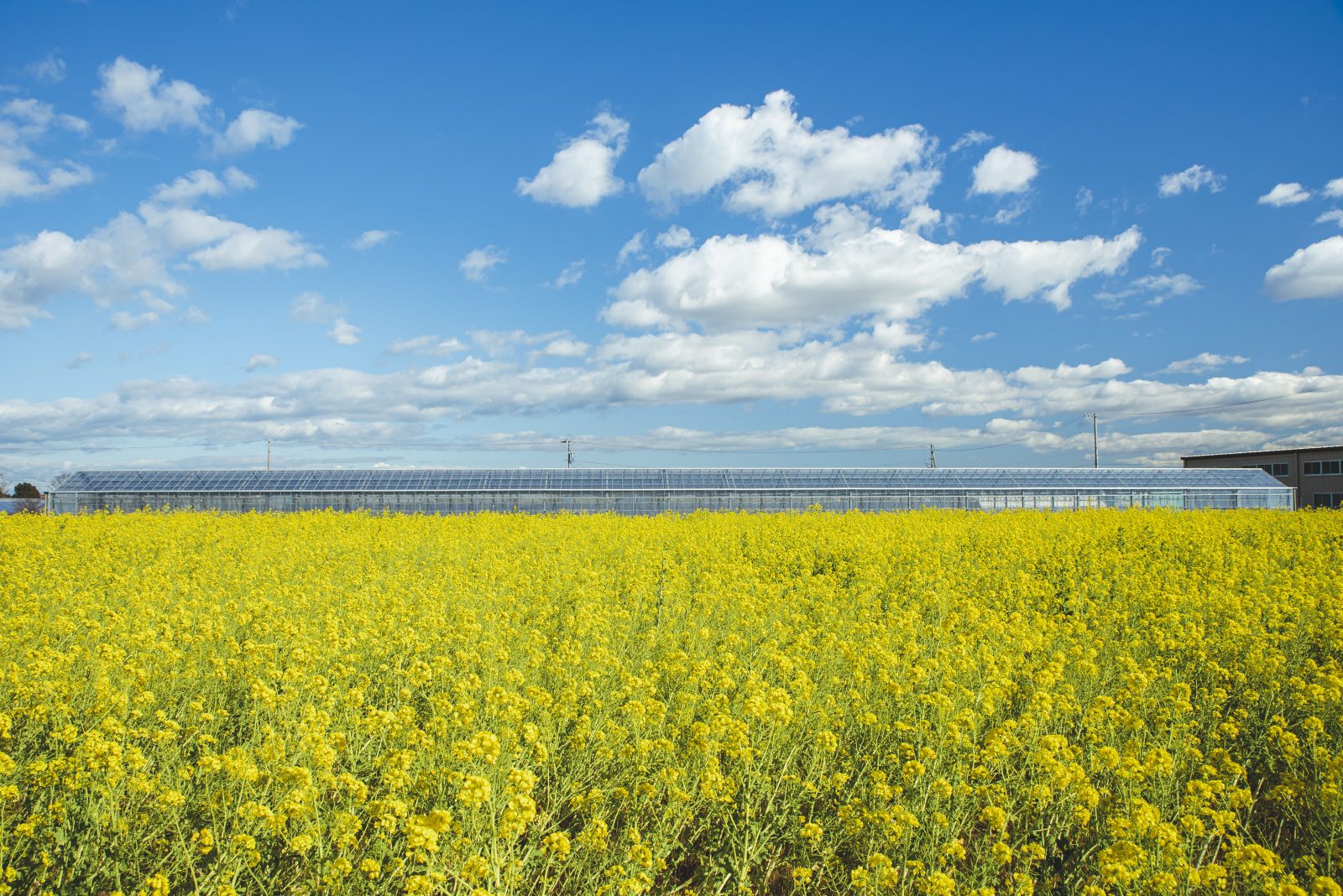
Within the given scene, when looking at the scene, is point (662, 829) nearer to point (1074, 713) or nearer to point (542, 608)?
point (1074, 713)

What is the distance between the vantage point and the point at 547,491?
34938 millimetres

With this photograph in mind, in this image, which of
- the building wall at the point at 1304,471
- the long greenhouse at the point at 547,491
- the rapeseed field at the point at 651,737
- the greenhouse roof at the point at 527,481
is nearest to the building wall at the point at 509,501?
the long greenhouse at the point at 547,491

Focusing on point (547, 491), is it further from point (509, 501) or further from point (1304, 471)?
point (1304, 471)

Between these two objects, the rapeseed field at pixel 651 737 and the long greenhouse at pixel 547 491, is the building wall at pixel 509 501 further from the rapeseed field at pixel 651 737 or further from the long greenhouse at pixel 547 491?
the rapeseed field at pixel 651 737

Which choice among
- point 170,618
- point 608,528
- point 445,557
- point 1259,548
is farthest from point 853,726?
point 1259,548

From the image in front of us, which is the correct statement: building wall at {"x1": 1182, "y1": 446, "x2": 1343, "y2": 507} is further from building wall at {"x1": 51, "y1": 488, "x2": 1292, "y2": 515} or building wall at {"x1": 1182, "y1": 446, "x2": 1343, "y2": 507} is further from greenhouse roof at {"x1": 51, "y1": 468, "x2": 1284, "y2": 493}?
building wall at {"x1": 51, "y1": 488, "x2": 1292, "y2": 515}

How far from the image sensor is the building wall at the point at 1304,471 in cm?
5482

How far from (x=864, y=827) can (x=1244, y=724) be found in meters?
4.47

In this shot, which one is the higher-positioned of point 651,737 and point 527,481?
point 527,481

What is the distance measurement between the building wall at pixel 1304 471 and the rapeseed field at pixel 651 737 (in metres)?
57.0

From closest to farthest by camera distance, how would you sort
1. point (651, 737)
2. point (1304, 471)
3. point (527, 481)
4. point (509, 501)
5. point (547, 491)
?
1. point (651, 737)
2. point (509, 501)
3. point (547, 491)
4. point (527, 481)
5. point (1304, 471)

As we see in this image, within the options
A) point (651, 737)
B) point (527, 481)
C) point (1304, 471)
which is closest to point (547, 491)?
point (527, 481)

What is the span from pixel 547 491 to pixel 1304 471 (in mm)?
57043

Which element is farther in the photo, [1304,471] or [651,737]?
[1304,471]
